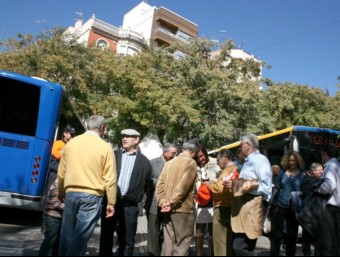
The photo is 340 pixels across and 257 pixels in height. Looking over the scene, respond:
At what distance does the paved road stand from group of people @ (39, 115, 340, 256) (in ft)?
2.56

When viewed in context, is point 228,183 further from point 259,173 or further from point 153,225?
point 153,225

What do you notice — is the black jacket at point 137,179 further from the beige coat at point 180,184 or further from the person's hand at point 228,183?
the person's hand at point 228,183

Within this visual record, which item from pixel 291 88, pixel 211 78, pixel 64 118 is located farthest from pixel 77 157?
pixel 291 88

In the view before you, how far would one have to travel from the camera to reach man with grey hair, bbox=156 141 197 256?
4516 mm

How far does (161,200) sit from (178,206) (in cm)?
30

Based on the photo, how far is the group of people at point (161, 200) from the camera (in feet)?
13.4

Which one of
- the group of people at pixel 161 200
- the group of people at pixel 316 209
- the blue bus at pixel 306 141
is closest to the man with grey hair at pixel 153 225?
the group of people at pixel 161 200

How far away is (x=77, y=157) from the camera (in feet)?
13.4

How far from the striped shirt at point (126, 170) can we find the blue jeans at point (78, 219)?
929 mm

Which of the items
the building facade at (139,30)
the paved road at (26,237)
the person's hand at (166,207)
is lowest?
the paved road at (26,237)

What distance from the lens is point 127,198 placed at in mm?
4957

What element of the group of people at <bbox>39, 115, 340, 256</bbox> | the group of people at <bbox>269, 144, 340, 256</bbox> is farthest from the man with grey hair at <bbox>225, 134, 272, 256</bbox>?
the group of people at <bbox>269, 144, 340, 256</bbox>

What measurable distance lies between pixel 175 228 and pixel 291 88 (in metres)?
26.3

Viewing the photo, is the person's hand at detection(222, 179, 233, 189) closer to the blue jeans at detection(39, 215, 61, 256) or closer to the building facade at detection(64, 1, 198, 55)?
the blue jeans at detection(39, 215, 61, 256)
